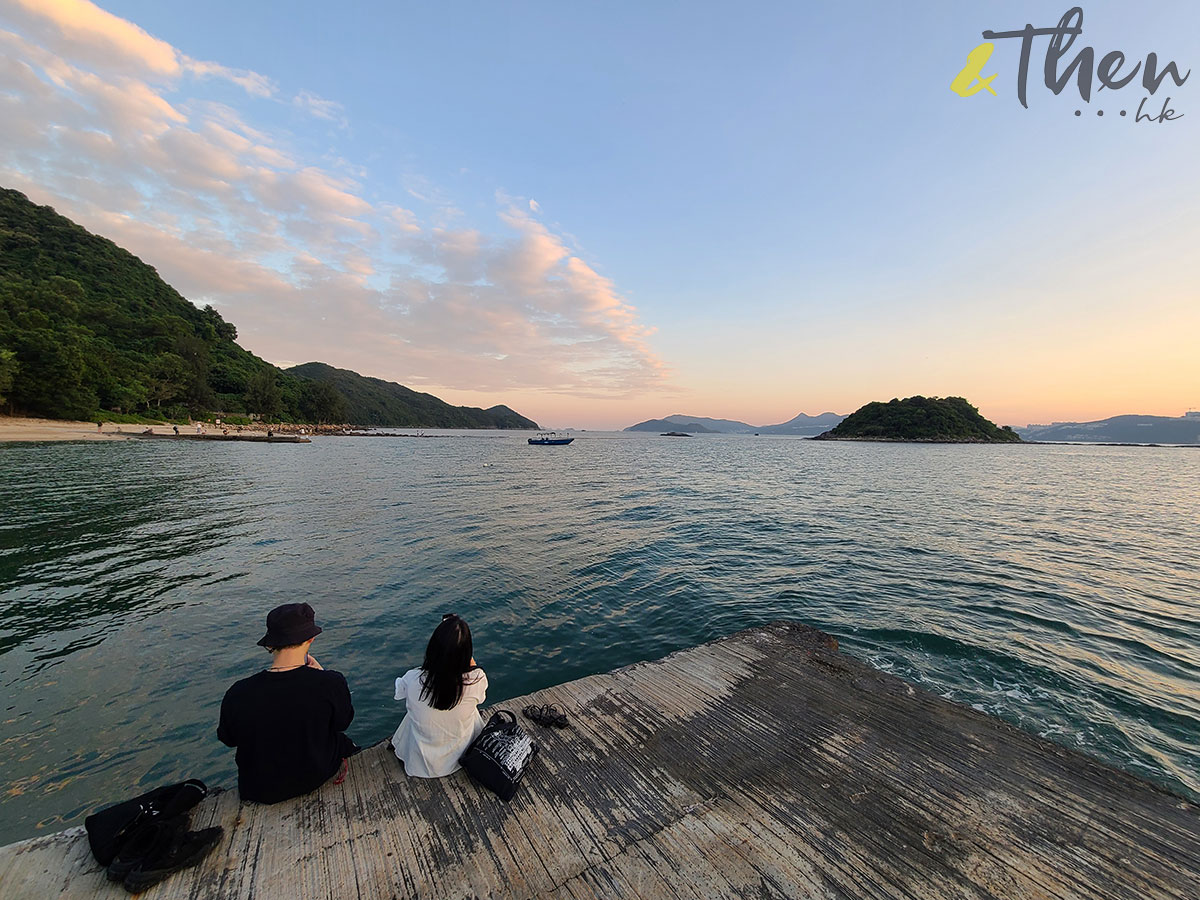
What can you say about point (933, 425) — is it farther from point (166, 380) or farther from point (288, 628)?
point (166, 380)

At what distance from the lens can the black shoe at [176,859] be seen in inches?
126

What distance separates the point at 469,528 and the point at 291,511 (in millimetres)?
10035

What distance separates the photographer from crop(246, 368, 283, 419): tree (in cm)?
10525

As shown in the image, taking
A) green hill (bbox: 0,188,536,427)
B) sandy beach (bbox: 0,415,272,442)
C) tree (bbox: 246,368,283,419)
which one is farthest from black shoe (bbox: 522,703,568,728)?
tree (bbox: 246,368,283,419)

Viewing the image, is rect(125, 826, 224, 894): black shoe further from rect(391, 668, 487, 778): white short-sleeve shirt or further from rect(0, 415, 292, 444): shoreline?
rect(0, 415, 292, 444): shoreline

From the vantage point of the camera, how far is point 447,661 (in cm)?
408

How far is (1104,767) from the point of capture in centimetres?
502

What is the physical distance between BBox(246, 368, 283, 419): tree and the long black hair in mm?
130719

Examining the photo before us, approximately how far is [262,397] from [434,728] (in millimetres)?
131641

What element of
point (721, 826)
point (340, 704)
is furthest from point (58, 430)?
point (721, 826)

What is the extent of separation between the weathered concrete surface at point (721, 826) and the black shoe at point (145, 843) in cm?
17

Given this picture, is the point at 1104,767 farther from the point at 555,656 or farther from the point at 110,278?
the point at 110,278

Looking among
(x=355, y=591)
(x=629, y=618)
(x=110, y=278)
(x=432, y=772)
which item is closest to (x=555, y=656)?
(x=629, y=618)

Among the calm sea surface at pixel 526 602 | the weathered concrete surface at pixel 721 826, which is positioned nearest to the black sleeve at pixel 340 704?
the weathered concrete surface at pixel 721 826
